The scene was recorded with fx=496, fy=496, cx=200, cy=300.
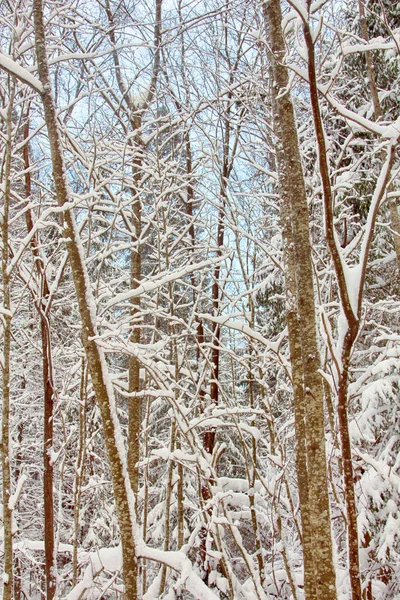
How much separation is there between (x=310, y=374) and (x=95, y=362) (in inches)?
57.6

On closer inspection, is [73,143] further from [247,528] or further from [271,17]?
[247,528]

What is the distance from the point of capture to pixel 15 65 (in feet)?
9.55

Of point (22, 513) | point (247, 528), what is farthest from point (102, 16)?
point (22, 513)

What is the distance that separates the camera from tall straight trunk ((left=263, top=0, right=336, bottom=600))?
5.71 ft

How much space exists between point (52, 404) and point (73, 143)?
7.49ft

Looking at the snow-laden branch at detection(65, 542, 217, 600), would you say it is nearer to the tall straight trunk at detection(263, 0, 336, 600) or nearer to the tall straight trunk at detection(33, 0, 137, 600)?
the tall straight trunk at detection(33, 0, 137, 600)

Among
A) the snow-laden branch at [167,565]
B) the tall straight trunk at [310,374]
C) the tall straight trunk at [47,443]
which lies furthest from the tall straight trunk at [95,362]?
the tall straight trunk at [310,374]

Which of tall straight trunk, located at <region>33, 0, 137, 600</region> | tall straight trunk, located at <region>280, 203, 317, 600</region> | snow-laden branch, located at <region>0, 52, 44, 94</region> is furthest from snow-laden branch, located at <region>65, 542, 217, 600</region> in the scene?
snow-laden branch, located at <region>0, 52, 44, 94</region>

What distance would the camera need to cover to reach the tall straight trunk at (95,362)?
284cm

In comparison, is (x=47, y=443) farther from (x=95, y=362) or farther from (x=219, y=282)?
(x=219, y=282)

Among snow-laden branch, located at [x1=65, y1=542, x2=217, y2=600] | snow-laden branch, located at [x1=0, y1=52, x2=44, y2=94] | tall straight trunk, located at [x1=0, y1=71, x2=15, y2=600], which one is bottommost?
snow-laden branch, located at [x1=65, y1=542, x2=217, y2=600]

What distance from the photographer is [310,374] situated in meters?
1.85

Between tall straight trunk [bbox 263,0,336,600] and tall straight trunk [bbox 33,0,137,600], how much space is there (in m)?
1.27

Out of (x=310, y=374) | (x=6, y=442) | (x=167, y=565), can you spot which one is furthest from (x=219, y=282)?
(x=310, y=374)
